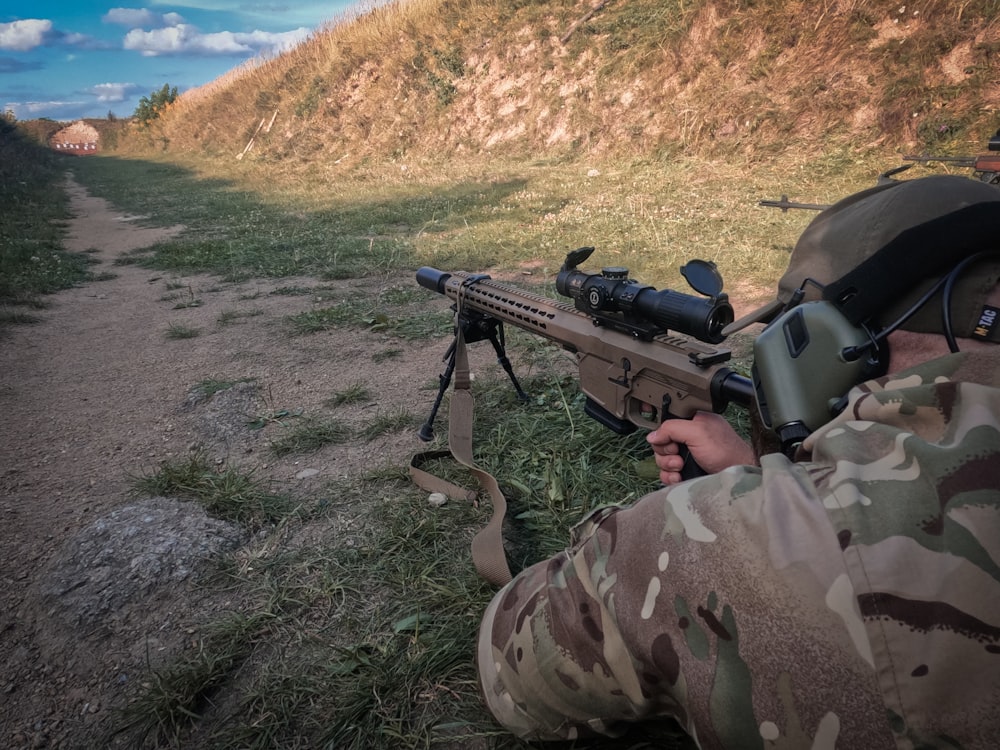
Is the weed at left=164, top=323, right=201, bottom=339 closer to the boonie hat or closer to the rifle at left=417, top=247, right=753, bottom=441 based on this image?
the rifle at left=417, top=247, right=753, bottom=441

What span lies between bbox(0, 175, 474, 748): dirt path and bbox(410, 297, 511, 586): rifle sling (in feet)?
1.28

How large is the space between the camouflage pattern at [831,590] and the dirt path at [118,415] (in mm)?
1831

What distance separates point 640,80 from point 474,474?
13095 millimetres

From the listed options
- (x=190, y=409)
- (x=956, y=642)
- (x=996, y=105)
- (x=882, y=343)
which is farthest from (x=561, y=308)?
(x=996, y=105)

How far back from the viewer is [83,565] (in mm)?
2301

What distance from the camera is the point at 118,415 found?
388 centimetres

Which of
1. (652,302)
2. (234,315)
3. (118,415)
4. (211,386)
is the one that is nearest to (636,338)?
(652,302)

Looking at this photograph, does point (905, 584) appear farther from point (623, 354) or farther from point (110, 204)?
point (110, 204)

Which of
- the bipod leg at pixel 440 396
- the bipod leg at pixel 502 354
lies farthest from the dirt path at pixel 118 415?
the bipod leg at pixel 502 354

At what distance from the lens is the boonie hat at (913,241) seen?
1083mm

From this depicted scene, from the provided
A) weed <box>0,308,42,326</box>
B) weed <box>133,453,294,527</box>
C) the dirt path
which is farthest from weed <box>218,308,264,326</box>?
weed <box>133,453,294,527</box>

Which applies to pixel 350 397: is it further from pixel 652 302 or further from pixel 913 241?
pixel 913 241

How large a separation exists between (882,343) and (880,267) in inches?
6.2

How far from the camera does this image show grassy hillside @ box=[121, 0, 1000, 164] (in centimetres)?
956
